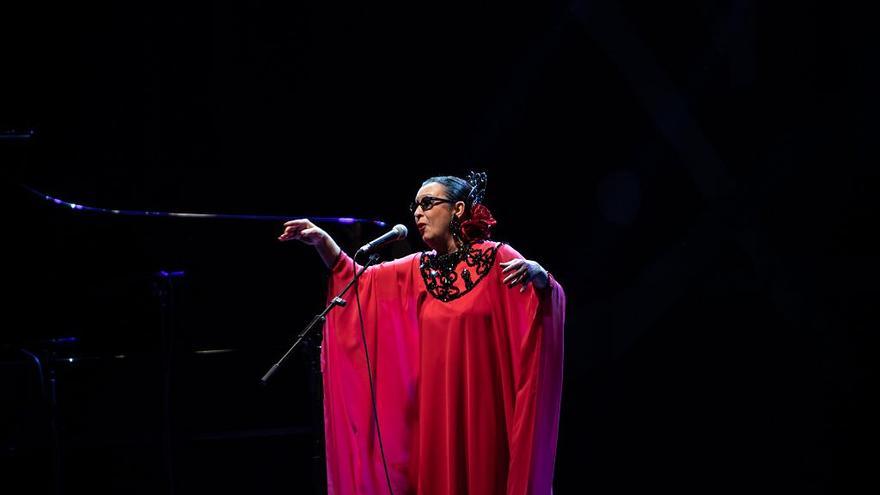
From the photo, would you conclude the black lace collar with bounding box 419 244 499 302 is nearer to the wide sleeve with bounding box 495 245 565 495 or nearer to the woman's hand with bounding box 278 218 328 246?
the wide sleeve with bounding box 495 245 565 495

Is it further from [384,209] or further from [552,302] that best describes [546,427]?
[384,209]

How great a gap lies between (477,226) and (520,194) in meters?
1.68

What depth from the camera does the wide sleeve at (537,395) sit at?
3049 millimetres

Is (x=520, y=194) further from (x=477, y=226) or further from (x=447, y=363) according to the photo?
(x=447, y=363)

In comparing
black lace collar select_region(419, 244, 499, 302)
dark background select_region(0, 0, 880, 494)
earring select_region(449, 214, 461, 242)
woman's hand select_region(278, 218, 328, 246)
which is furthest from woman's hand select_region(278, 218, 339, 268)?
earring select_region(449, 214, 461, 242)

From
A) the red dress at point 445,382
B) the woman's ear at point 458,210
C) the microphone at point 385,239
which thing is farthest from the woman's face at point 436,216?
the microphone at point 385,239

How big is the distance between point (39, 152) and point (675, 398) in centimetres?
414

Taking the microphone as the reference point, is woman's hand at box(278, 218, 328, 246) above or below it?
above

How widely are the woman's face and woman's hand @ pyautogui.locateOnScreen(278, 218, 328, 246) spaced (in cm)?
47

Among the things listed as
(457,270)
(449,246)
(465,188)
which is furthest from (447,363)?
(465,188)

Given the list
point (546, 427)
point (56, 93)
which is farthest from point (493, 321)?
point (56, 93)

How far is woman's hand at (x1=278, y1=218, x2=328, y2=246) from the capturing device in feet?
11.1

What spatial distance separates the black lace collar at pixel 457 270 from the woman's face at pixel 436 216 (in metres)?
0.09

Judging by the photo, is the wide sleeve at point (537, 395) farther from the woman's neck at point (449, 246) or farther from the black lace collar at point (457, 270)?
the woman's neck at point (449, 246)
